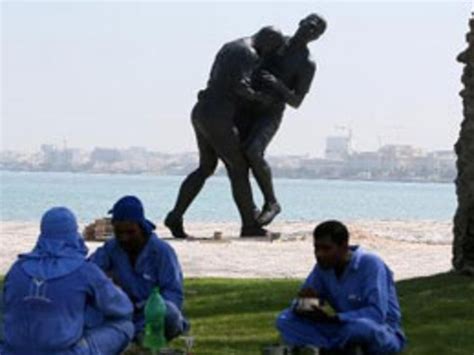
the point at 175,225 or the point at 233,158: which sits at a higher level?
the point at 233,158

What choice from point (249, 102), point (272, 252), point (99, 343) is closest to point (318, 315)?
point (99, 343)

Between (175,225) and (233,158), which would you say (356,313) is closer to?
(233,158)

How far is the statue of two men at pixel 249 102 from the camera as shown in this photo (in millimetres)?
22375

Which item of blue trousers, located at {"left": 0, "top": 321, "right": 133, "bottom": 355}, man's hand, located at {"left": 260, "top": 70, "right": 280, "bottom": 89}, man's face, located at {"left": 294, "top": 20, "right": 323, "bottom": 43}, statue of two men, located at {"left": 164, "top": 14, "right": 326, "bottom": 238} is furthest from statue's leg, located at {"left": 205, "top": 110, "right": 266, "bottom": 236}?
blue trousers, located at {"left": 0, "top": 321, "right": 133, "bottom": 355}

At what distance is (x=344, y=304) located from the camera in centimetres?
905

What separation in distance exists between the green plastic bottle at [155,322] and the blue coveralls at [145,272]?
198mm

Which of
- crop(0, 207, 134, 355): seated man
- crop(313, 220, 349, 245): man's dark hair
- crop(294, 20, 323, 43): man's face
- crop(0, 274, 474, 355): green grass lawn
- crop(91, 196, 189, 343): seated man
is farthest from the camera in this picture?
crop(294, 20, 323, 43): man's face

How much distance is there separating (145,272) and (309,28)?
13503mm

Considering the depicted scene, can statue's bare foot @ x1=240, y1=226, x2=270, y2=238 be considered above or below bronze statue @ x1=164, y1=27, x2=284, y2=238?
below

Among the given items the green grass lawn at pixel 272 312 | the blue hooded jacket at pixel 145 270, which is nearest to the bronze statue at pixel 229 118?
the green grass lawn at pixel 272 312

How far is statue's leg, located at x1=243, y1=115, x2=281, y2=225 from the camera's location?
2278cm

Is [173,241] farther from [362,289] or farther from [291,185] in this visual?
[291,185]

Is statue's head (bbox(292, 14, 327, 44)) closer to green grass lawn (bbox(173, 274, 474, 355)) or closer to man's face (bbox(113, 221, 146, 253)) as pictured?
green grass lawn (bbox(173, 274, 474, 355))

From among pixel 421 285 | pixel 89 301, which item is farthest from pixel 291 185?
pixel 89 301
